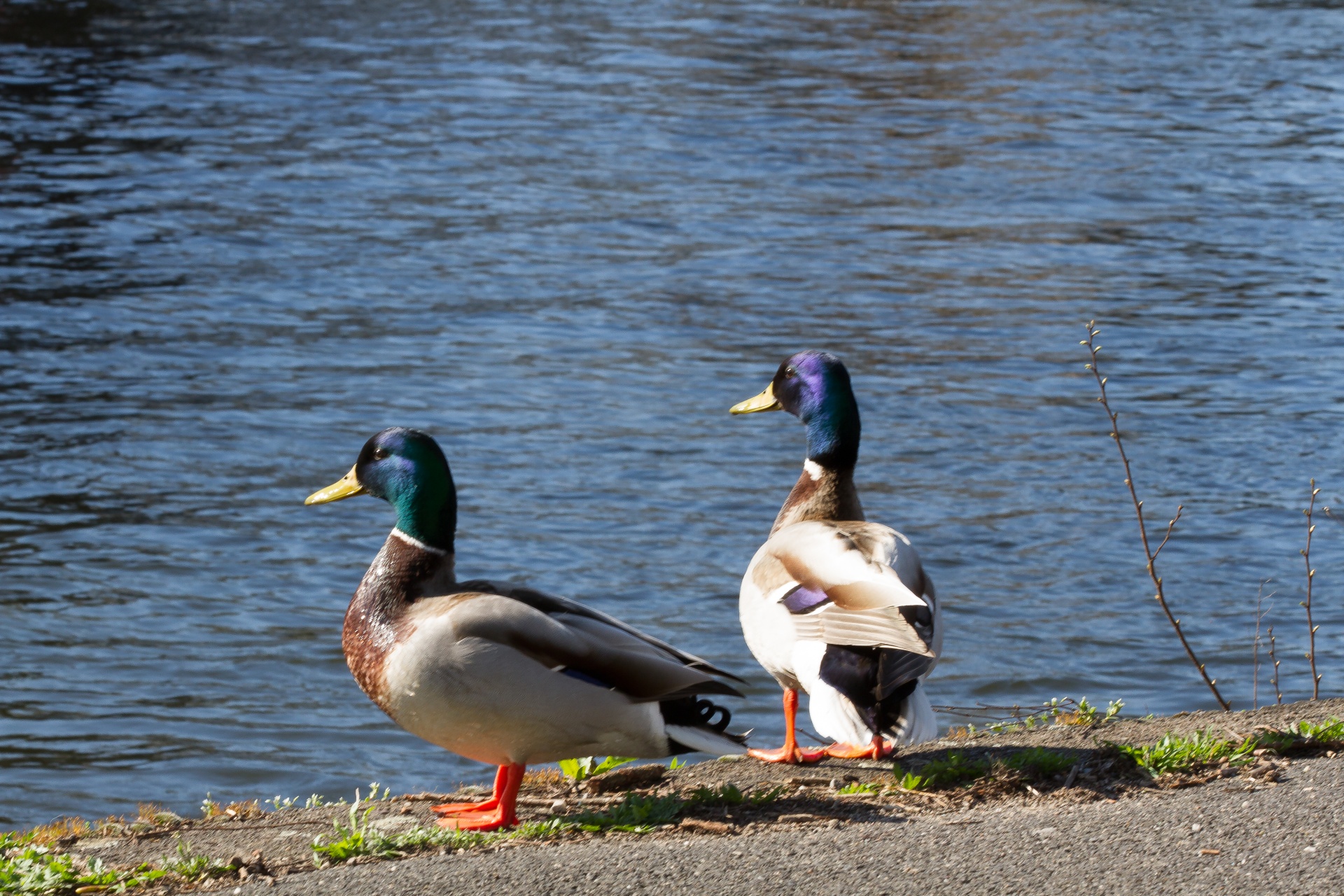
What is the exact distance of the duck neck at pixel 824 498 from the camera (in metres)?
5.76

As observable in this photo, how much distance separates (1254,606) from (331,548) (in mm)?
4592

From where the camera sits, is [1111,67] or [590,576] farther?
[1111,67]

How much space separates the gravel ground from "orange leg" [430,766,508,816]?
14.8 inches

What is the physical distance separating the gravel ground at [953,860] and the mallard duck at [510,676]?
0.31 meters

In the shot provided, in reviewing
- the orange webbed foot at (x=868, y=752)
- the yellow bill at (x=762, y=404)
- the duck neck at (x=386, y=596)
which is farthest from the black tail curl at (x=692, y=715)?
the yellow bill at (x=762, y=404)

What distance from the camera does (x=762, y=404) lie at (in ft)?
20.4

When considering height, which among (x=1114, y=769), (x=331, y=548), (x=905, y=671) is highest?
(x=905, y=671)

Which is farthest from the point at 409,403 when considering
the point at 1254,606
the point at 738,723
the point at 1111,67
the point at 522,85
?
the point at 1111,67

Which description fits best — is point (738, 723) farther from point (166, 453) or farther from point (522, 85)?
point (522, 85)

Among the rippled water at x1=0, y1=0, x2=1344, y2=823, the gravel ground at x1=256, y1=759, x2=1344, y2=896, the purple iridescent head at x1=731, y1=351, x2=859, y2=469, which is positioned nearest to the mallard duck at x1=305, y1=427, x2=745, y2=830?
the gravel ground at x1=256, y1=759, x2=1344, y2=896

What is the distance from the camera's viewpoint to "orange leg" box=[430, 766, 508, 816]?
14.9ft

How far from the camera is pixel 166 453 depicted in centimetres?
1031

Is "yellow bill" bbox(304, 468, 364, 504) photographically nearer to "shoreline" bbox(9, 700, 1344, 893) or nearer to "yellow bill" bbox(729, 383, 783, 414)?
"shoreline" bbox(9, 700, 1344, 893)

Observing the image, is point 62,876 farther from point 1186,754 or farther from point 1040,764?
point 1186,754
